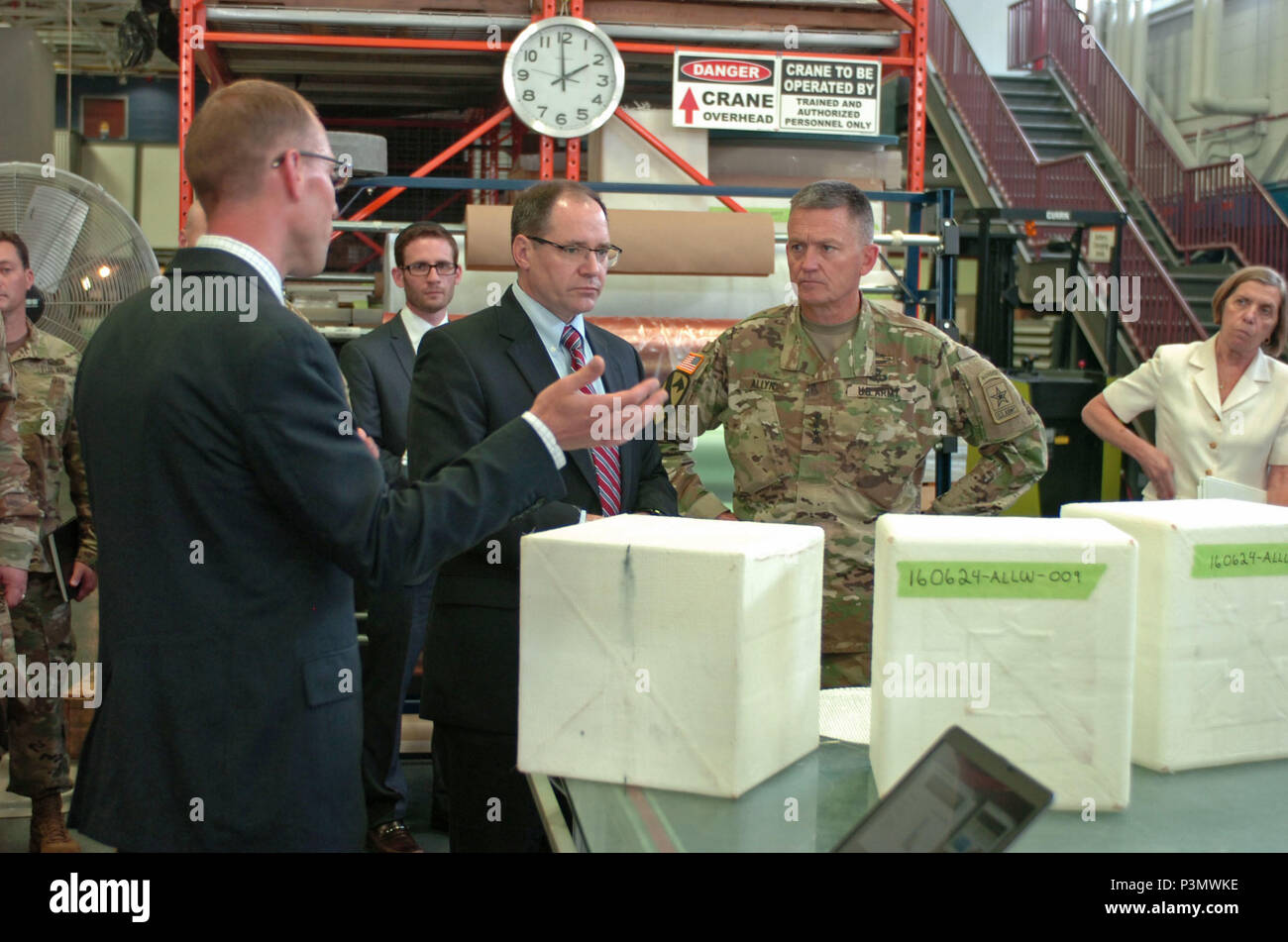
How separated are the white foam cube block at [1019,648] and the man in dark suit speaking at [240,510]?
0.42 m

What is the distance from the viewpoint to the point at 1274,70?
A: 38.2 ft

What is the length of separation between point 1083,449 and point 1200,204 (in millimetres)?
4911

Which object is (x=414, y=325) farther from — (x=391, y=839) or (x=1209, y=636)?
(x=1209, y=636)

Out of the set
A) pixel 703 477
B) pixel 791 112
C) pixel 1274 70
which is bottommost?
pixel 703 477

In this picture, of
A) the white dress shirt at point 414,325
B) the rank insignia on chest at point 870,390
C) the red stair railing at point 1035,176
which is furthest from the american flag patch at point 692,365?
the red stair railing at point 1035,176

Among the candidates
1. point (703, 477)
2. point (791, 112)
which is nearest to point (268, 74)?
point (791, 112)

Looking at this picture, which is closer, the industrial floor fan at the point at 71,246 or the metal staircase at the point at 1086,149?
the industrial floor fan at the point at 71,246

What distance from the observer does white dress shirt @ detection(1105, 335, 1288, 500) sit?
3.52 metres

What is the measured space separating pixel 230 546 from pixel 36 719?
8.17ft

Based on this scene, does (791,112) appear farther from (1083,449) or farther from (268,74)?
(268,74)

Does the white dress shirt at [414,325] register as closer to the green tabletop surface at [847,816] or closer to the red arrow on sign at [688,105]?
the red arrow on sign at [688,105]

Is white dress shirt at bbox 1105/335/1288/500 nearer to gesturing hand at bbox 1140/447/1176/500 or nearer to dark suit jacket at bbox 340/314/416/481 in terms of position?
gesturing hand at bbox 1140/447/1176/500

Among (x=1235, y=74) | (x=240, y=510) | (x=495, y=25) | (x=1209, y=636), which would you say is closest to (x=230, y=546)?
(x=240, y=510)

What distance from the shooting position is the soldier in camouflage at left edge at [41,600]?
347 cm
